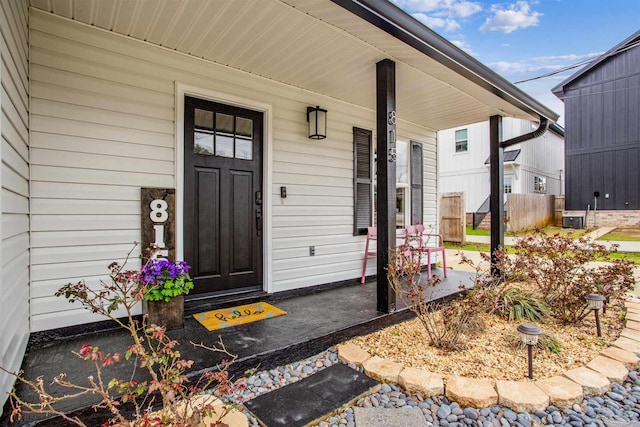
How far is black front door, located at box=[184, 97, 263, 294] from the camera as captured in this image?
3.15 meters

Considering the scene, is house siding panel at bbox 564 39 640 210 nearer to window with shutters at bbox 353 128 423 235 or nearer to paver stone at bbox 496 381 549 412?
window with shutters at bbox 353 128 423 235

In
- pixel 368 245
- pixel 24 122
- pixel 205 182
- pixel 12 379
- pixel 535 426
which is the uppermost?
pixel 24 122

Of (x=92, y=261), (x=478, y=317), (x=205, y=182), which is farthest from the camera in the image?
(x=205, y=182)

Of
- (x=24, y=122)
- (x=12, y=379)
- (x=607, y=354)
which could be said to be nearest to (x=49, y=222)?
(x=24, y=122)

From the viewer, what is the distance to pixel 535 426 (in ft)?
5.74

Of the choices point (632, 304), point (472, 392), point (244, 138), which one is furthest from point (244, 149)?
point (632, 304)

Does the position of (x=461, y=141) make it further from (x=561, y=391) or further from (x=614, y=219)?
(x=561, y=391)

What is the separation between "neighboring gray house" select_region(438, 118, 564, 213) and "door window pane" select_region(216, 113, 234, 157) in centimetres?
1103

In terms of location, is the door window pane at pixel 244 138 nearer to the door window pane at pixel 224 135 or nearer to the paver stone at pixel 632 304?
the door window pane at pixel 224 135

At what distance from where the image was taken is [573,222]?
12391mm

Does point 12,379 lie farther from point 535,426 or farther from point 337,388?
point 535,426

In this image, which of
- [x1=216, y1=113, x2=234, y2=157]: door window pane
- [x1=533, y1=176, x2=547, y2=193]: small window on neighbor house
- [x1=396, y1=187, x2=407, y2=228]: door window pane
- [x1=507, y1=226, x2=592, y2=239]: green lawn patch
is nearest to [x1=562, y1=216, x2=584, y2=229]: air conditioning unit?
[x1=507, y1=226, x2=592, y2=239]: green lawn patch

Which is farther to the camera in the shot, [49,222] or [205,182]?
[205,182]

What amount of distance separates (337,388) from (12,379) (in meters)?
1.73
